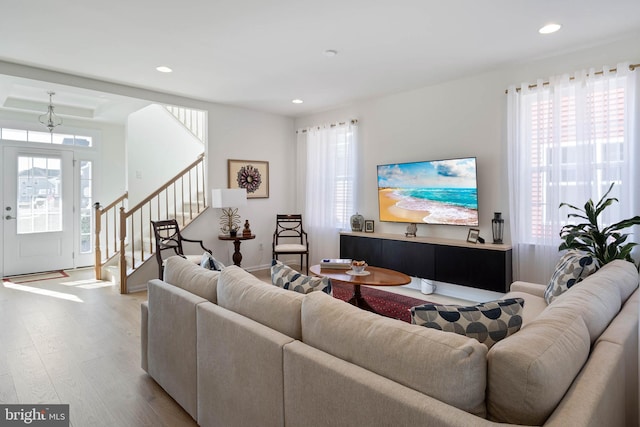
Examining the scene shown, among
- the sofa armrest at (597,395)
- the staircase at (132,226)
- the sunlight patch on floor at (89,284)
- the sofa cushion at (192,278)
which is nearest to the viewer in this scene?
the sofa armrest at (597,395)

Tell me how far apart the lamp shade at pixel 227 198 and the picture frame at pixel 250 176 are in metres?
0.53

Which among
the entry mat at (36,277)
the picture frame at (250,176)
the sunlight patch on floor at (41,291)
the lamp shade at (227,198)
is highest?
the picture frame at (250,176)

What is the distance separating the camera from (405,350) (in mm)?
1171

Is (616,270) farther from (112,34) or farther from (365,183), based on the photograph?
(112,34)

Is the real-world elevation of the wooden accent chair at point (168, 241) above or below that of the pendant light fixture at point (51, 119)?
below

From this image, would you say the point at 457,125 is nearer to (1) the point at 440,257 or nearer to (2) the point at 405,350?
(1) the point at 440,257

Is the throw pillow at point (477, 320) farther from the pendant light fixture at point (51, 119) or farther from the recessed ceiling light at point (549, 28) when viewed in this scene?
the pendant light fixture at point (51, 119)

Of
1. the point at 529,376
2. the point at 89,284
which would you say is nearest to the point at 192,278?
the point at 529,376

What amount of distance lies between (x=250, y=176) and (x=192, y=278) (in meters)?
3.97

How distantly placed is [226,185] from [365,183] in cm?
222

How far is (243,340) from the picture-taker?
1639mm

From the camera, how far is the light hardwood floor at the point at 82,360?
7.08 feet

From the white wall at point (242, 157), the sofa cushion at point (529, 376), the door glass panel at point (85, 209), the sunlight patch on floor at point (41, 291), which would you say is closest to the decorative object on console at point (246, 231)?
the white wall at point (242, 157)

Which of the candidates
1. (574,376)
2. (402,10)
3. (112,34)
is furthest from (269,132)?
(574,376)
